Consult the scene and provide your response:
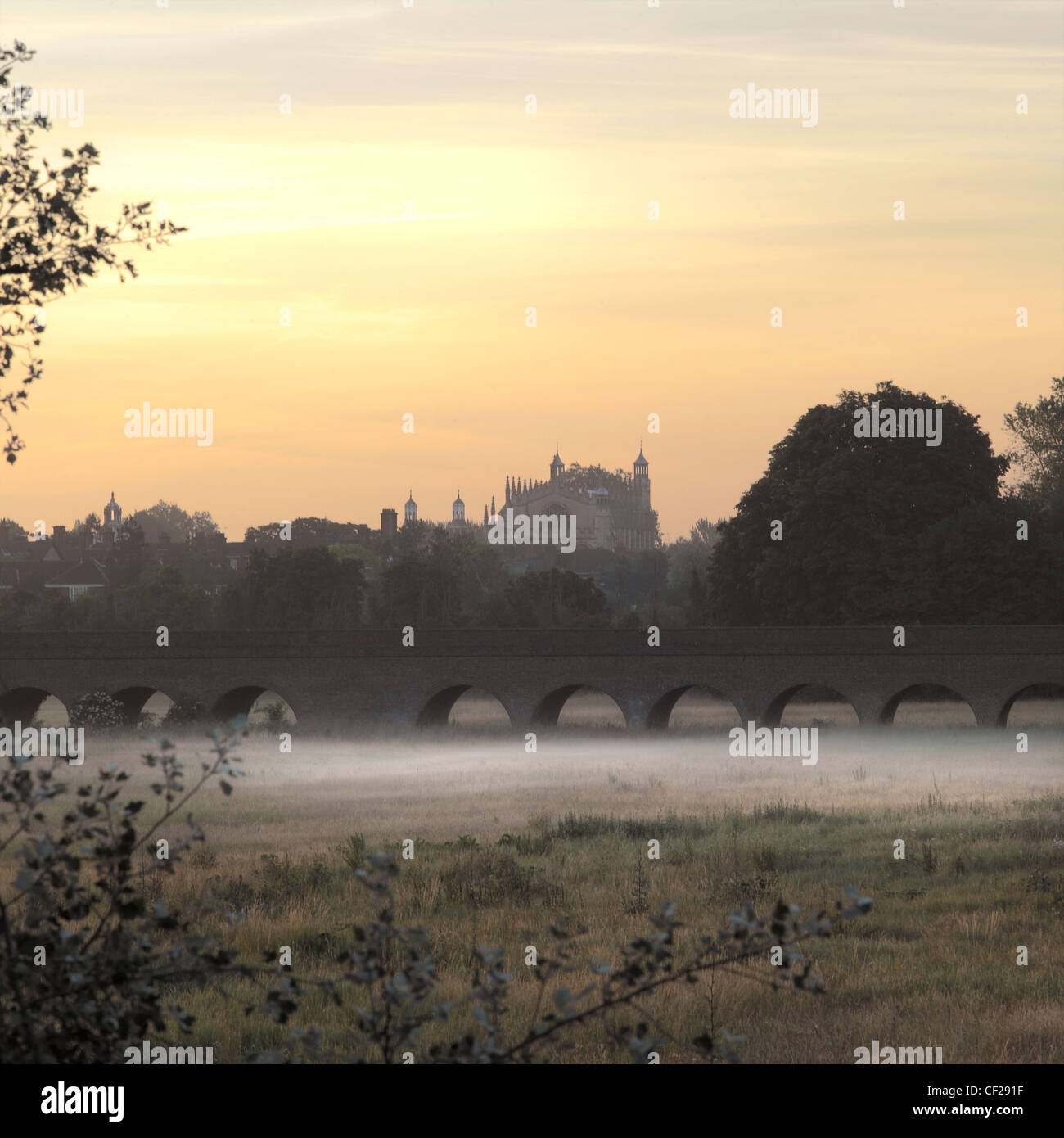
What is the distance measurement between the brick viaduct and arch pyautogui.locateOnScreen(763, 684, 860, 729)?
0.20 meters

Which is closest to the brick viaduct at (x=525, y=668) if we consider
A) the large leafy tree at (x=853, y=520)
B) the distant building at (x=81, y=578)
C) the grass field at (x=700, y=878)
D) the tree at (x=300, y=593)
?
the grass field at (x=700, y=878)

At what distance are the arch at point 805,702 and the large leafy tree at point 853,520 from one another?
3.51 meters

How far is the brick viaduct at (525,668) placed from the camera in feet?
126

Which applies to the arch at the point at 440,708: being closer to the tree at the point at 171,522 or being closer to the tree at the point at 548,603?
the tree at the point at 548,603

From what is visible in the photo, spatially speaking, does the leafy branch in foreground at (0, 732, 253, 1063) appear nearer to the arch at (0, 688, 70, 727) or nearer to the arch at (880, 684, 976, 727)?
the arch at (880, 684, 976, 727)

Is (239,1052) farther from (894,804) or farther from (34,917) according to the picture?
(894,804)

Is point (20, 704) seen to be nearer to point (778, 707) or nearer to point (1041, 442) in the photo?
point (778, 707)

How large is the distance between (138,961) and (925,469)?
1894 inches

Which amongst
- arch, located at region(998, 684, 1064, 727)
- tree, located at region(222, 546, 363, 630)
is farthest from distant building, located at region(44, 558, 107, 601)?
arch, located at region(998, 684, 1064, 727)

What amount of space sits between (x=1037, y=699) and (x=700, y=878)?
38.8 metres

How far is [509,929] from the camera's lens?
12.8 metres

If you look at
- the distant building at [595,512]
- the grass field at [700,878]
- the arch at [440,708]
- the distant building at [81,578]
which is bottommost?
the grass field at [700,878]

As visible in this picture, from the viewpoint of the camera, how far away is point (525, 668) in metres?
42.3
